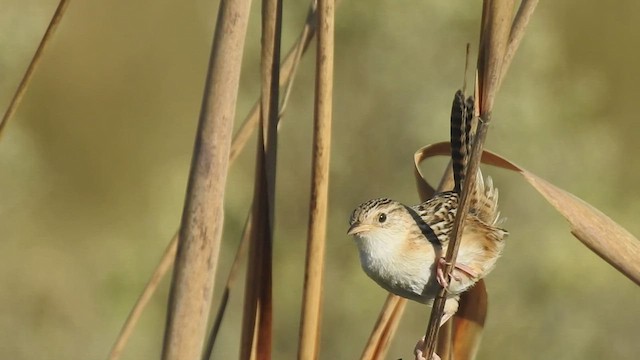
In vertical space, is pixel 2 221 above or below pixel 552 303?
below

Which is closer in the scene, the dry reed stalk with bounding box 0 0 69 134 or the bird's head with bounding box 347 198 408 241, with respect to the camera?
the dry reed stalk with bounding box 0 0 69 134

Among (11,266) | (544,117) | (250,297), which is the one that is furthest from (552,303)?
(250,297)

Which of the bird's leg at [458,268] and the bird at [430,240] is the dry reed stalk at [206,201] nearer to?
the bird at [430,240]

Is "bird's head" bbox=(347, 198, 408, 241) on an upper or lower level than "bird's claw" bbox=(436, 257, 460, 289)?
upper

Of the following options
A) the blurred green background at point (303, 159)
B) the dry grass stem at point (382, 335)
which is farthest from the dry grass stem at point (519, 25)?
the blurred green background at point (303, 159)

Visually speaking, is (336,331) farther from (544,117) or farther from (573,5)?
(573,5)

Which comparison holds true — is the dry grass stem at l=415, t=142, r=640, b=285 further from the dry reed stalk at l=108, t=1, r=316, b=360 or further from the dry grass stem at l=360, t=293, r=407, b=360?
the dry reed stalk at l=108, t=1, r=316, b=360

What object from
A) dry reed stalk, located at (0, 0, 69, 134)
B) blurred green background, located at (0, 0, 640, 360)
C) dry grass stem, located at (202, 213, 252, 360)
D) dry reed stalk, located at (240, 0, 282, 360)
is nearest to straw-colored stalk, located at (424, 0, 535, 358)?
dry reed stalk, located at (240, 0, 282, 360)
